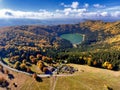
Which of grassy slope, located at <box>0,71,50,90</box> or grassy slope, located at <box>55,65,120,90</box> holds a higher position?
grassy slope, located at <box>55,65,120,90</box>

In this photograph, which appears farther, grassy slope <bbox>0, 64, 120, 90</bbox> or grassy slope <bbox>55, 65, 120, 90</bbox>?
grassy slope <bbox>0, 64, 120, 90</bbox>

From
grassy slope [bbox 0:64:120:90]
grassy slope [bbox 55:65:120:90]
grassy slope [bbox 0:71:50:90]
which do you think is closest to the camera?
grassy slope [bbox 55:65:120:90]

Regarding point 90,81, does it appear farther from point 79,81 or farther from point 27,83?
point 27,83

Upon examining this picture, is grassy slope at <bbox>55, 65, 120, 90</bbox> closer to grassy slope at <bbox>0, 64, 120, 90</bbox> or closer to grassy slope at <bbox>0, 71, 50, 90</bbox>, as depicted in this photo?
grassy slope at <bbox>0, 64, 120, 90</bbox>

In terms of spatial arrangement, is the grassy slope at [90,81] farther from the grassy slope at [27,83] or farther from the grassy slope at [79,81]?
the grassy slope at [27,83]

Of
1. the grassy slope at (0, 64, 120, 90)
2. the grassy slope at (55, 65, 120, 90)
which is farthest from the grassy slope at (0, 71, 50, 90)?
the grassy slope at (55, 65, 120, 90)

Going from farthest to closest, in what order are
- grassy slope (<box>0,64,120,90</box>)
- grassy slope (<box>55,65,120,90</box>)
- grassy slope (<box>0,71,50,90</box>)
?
grassy slope (<box>0,71,50,90</box>)
grassy slope (<box>0,64,120,90</box>)
grassy slope (<box>55,65,120,90</box>)

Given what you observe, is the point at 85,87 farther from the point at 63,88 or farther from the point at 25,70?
the point at 25,70

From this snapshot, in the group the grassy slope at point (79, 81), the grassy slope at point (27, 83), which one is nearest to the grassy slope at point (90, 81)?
the grassy slope at point (79, 81)

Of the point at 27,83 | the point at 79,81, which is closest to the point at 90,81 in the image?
the point at 79,81
